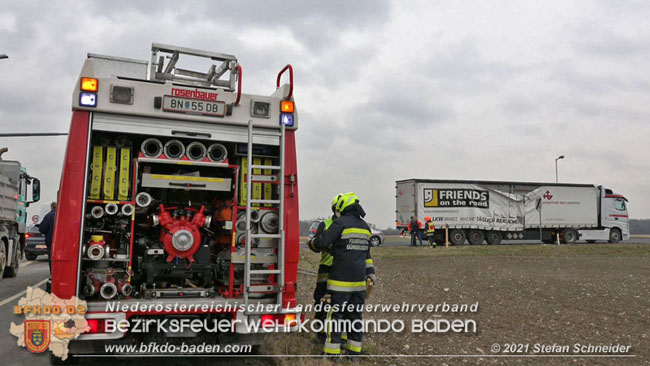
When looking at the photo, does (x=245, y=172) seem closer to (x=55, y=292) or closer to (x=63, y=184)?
(x=63, y=184)

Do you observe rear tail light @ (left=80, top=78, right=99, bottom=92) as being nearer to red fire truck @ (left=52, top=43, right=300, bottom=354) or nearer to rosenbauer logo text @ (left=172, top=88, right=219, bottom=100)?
red fire truck @ (left=52, top=43, right=300, bottom=354)

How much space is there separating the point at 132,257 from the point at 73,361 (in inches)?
49.1

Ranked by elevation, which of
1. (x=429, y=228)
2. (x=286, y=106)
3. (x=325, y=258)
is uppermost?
(x=286, y=106)

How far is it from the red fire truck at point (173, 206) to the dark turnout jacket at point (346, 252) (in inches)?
27.3

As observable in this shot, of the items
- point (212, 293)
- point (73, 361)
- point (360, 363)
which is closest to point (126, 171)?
point (212, 293)

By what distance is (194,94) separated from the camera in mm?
5164

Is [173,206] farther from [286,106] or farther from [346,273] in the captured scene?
[346,273]

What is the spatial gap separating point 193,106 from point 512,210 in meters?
25.2

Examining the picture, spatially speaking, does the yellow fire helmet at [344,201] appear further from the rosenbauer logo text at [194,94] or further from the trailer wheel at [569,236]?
the trailer wheel at [569,236]

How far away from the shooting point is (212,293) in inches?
218

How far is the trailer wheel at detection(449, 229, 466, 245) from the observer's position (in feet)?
87.1

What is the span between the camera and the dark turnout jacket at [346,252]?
584 centimetres

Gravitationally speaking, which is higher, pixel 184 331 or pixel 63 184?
pixel 63 184

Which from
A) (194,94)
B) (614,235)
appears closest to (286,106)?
(194,94)
